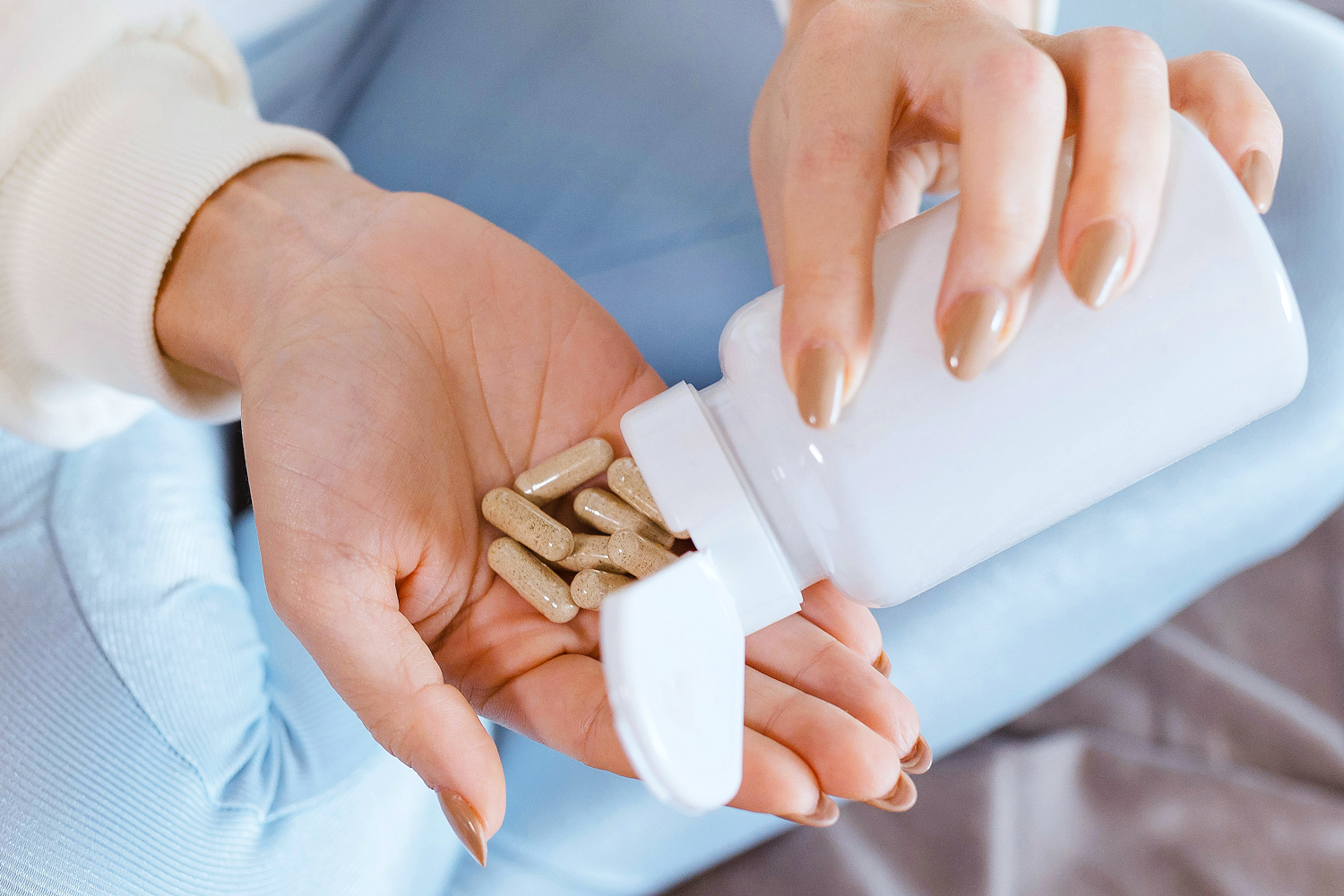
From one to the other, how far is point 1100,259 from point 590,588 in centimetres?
44

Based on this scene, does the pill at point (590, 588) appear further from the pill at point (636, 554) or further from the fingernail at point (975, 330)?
the fingernail at point (975, 330)

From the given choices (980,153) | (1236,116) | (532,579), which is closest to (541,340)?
(532,579)

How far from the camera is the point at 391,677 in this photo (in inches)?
24.5

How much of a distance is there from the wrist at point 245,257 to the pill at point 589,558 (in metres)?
0.37

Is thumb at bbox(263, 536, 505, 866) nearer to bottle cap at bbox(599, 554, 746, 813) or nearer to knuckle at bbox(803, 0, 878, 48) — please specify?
bottle cap at bbox(599, 554, 746, 813)

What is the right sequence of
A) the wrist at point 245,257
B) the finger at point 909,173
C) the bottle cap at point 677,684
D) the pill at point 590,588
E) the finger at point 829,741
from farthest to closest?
the finger at point 909,173 → the wrist at point 245,257 → the pill at point 590,588 → the finger at point 829,741 → the bottle cap at point 677,684

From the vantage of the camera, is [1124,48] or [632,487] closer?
[1124,48]

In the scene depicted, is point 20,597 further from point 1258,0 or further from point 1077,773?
point 1258,0

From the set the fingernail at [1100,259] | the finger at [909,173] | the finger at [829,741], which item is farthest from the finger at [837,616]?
the finger at [909,173]

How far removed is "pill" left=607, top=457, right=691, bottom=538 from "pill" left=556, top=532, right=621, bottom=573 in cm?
4

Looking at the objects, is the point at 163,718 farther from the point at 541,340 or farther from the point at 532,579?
the point at 541,340

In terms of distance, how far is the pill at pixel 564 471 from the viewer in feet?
2.66

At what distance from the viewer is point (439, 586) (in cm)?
74

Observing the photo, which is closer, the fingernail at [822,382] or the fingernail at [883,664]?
the fingernail at [822,382]
